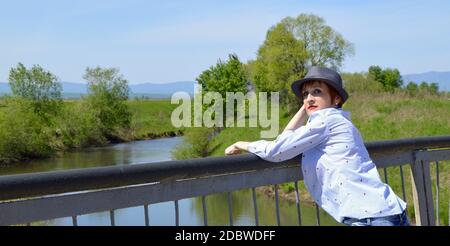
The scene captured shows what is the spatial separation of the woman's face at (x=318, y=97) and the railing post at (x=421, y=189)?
1160 millimetres

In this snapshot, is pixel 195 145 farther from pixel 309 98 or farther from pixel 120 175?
pixel 120 175

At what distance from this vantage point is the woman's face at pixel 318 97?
9.19ft

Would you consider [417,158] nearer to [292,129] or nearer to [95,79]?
[292,129]

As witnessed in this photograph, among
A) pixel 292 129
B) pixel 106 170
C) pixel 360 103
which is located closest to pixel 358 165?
pixel 292 129

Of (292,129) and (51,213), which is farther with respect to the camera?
(292,129)

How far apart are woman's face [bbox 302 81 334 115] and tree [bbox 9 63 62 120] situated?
54405 millimetres

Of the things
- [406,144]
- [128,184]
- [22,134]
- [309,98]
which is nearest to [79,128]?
[22,134]

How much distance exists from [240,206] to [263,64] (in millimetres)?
32233

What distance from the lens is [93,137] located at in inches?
2233

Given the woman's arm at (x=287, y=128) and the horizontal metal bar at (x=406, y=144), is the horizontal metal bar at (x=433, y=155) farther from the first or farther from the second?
the woman's arm at (x=287, y=128)

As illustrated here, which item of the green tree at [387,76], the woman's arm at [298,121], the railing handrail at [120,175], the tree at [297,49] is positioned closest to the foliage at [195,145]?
the tree at [297,49]

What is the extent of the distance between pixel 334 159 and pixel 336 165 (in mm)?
28

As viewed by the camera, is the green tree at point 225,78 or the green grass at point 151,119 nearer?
the green tree at point 225,78

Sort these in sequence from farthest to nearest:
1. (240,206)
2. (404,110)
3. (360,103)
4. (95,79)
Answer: (95,79), (360,103), (404,110), (240,206)
